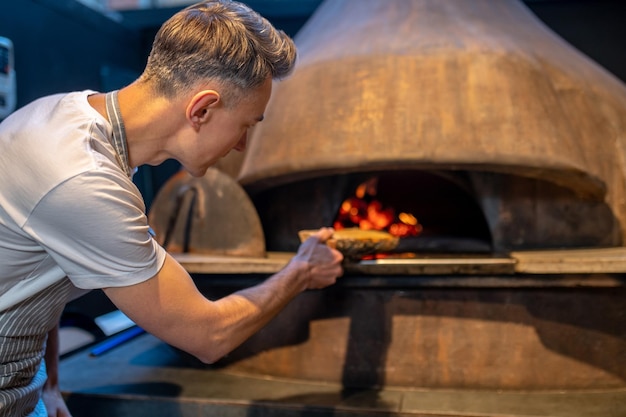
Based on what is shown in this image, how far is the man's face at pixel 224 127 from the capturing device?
1339mm

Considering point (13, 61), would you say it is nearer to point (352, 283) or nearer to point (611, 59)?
point (352, 283)

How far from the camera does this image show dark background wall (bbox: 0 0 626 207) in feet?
11.2

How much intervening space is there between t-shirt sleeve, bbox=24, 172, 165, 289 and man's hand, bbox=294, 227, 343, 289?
0.78m

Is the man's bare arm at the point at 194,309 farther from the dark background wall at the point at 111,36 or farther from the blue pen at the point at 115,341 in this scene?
the dark background wall at the point at 111,36

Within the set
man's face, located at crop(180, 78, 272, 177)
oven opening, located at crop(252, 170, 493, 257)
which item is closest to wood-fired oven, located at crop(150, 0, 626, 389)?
oven opening, located at crop(252, 170, 493, 257)

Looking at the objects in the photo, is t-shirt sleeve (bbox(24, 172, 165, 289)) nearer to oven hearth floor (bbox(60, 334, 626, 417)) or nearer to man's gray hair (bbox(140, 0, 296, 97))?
man's gray hair (bbox(140, 0, 296, 97))

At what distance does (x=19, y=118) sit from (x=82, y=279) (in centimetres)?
35

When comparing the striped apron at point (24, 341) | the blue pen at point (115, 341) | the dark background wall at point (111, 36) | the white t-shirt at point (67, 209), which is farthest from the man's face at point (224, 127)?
the dark background wall at point (111, 36)

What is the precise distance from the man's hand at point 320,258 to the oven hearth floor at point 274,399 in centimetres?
51

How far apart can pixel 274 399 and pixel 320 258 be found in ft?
2.15

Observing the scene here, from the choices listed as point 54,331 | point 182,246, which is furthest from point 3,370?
point 182,246

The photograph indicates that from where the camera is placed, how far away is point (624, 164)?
257 cm

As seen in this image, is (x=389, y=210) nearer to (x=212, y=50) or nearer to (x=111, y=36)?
(x=212, y=50)

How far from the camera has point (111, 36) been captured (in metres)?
4.26
